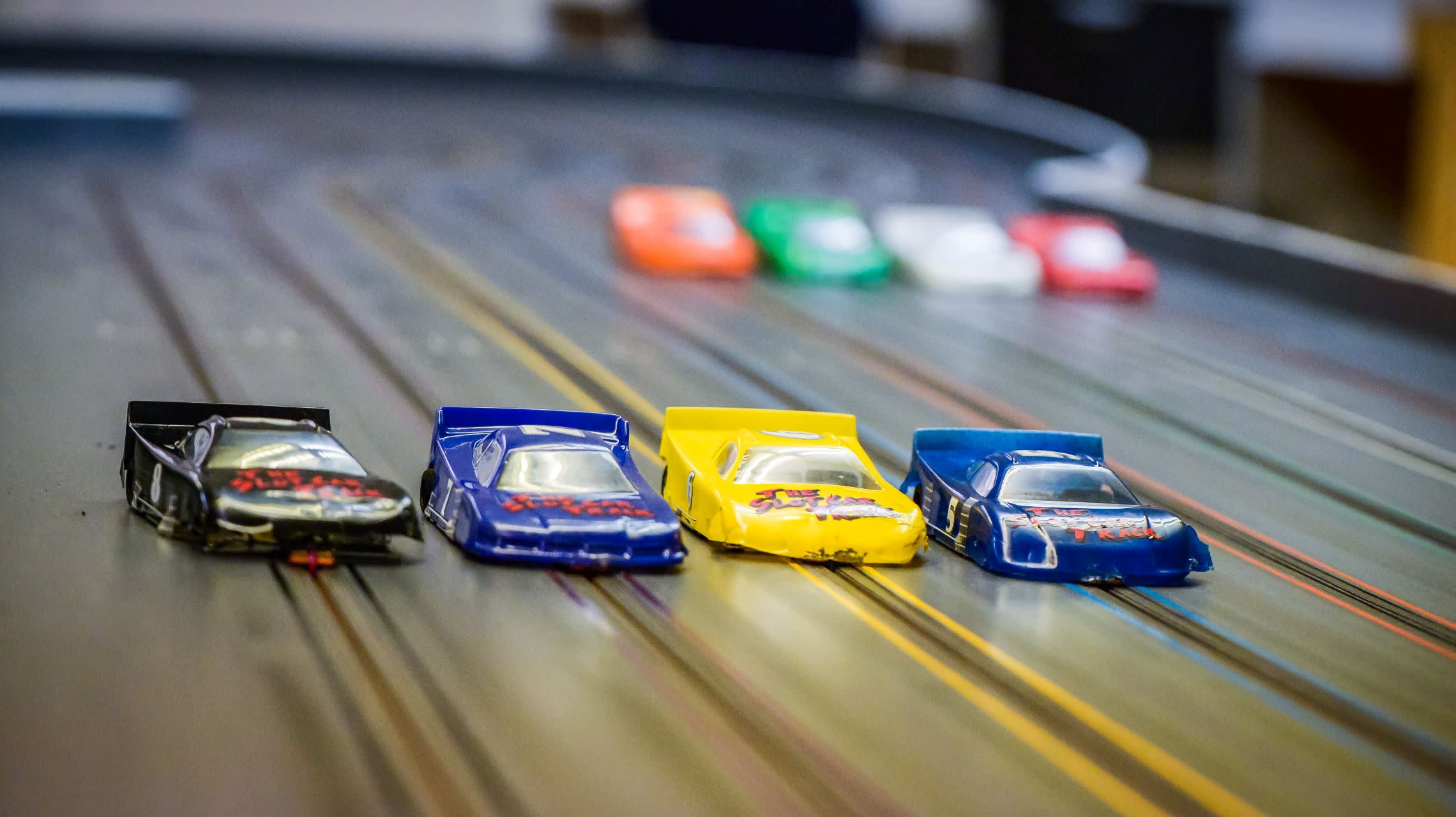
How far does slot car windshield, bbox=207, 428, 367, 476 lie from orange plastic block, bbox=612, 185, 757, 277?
1134 centimetres

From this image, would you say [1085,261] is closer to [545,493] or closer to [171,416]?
[545,493]

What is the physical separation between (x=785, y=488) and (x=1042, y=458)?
1.91 meters

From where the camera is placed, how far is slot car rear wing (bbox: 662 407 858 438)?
12.2 metres

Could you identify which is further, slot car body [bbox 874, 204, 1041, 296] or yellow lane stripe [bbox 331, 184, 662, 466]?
slot car body [bbox 874, 204, 1041, 296]

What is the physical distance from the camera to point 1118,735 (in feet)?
27.7

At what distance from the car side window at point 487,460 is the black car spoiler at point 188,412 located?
116 cm

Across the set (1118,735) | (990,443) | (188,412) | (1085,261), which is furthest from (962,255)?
(1118,735)

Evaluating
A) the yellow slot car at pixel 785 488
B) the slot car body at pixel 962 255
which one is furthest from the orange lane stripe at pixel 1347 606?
the slot car body at pixel 962 255

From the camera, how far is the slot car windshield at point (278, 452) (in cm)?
1032

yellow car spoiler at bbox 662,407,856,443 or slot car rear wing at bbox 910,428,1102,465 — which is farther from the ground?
yellow car spoiler at bbox 662,407,856,443

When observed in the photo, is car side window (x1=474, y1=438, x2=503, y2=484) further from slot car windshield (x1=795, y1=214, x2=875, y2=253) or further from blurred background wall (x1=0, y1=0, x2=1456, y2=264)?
blurred background wall (x1=0, y1=0, x2=1456, y2=264)

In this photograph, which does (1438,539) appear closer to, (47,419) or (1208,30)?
(47,419)

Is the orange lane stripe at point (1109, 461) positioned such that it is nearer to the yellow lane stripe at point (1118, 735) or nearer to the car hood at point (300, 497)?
the yellow lane stripe at point (1118, 735)

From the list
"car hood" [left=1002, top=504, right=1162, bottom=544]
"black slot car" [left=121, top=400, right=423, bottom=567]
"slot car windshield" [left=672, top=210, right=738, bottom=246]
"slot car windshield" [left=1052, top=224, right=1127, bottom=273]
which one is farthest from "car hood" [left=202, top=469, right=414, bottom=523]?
"slot car windshield" [left=1052, top=224, right=1127, bottom=273]
